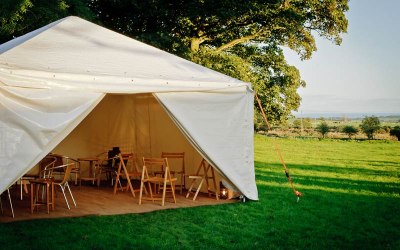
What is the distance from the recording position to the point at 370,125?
3017 cm

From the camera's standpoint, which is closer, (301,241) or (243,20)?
(301,241)

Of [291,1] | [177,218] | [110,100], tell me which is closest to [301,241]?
[177,218]

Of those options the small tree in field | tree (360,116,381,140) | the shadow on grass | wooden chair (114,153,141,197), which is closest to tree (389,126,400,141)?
tree (360,116,381,140)

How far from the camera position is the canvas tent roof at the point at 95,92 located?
218 inches

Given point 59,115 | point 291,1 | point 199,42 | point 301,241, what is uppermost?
point 291,1

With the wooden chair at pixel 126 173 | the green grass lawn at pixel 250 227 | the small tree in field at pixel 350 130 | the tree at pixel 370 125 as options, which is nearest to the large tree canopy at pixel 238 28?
the wooden chair at pixel 126 173

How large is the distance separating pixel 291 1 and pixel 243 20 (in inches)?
72.0

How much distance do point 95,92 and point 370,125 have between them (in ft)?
90.6

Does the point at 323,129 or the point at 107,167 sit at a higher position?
the point at 323,129

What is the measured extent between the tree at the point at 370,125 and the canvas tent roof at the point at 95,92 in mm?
23330

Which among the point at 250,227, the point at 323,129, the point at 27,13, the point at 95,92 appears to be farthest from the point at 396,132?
the point at 95,92

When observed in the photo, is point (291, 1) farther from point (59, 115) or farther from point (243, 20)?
point (59, 115)

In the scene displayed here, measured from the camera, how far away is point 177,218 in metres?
6.27

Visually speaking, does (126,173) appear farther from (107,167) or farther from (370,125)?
(370,125)
